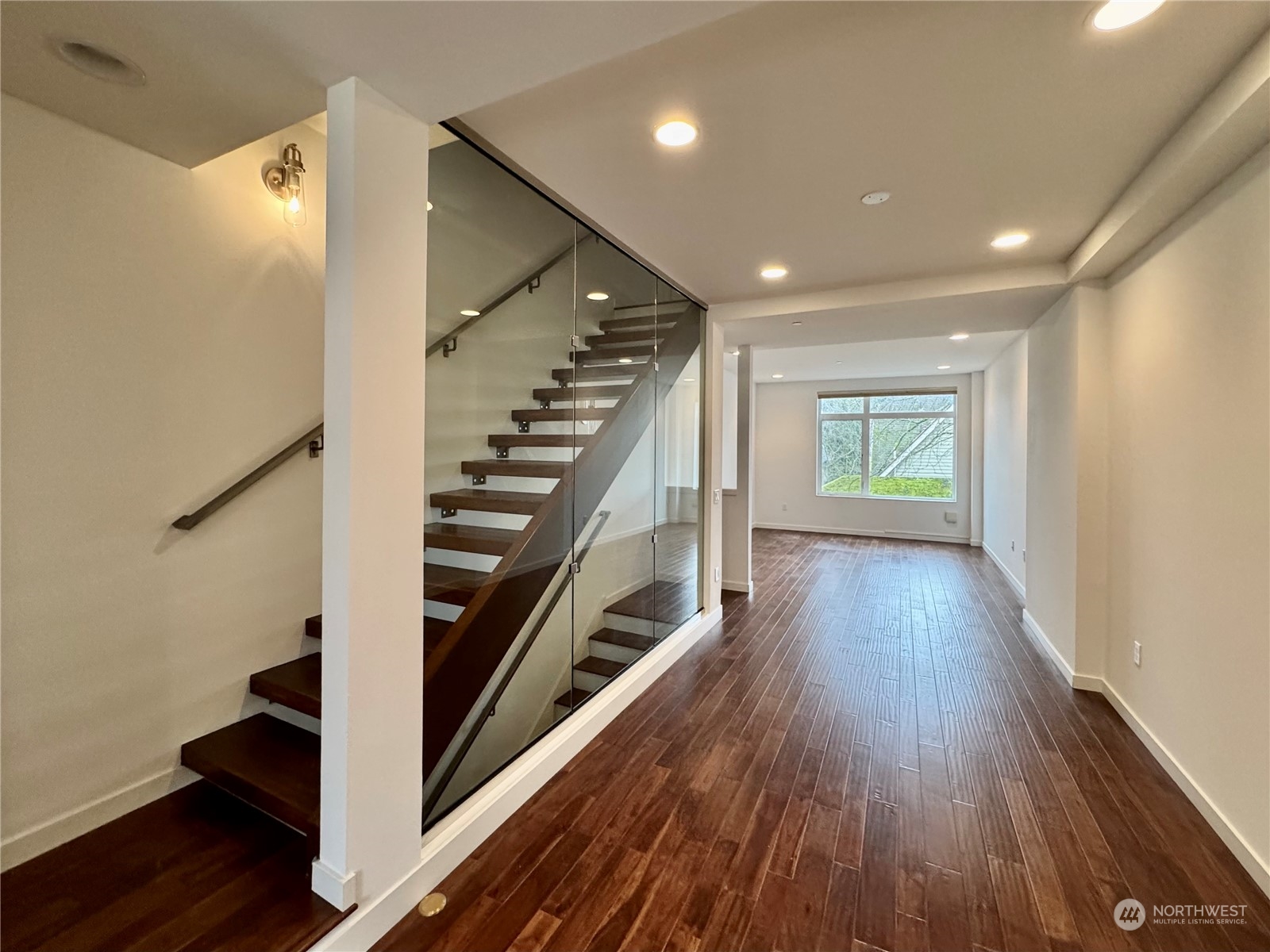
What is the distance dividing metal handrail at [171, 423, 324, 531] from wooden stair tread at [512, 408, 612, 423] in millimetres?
927

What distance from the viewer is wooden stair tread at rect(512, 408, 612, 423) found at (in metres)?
2.70

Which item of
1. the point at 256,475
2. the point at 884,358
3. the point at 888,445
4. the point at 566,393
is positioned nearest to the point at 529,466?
the point at 566,393

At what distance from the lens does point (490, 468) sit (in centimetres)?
243

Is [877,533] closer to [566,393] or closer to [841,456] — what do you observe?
[841,456]

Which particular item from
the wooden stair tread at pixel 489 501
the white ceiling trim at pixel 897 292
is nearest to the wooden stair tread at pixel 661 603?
the wooden stair tread at pixel 489 501

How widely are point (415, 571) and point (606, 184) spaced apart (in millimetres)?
1750

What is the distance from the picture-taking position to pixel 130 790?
1880mm

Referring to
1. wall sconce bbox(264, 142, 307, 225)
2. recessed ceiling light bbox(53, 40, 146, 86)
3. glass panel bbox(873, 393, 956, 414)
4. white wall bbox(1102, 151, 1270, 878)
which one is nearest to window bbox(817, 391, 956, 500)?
glass panel bbox(873, 393, 956, 414)

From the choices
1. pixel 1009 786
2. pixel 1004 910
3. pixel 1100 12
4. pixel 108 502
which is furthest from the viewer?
pixel 1009 786

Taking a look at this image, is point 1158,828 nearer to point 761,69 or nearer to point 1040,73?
point 1040,73

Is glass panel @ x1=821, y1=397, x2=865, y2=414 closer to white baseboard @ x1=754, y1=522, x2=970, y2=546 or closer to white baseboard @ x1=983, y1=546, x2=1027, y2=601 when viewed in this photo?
white baseboard @ x1=754, y1=522, x2=970, y2=546

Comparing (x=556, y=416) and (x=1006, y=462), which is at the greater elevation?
(x=556, y=416)

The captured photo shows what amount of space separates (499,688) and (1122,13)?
2.91 m

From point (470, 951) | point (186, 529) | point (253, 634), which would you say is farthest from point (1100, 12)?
point (253, 634)
